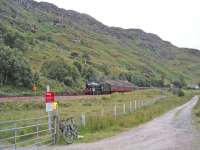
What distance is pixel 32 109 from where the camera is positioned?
169ft

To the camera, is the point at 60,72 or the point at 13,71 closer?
the point at 13,71

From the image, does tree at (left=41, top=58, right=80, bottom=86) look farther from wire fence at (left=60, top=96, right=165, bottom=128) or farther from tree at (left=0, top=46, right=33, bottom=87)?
wire fence at (left=60, top=96, right=165, bottom=128)

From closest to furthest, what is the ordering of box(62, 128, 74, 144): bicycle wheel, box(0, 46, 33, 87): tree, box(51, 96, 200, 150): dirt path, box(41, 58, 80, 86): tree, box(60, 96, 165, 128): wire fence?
box(51, 96, 200, 150): dirt path, box(62, 128, 74, 144): bicycle wheel, box(60, 96, 165, 128): wire fence, box(0, 46, 33, 87): tree, box(41, 58, 80, 86): tree

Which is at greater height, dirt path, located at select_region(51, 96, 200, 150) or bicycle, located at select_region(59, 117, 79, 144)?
bicycle, located at select_region(59, 117, 79, 144)

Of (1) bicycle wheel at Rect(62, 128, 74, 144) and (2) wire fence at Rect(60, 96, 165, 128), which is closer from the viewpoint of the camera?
(1) bicycle wheel at Rect(62, 128, 74, 144)

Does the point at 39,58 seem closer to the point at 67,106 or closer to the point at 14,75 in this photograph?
the point at 14,75

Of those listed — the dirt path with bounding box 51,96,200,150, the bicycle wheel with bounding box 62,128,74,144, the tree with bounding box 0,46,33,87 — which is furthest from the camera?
the tree with bounding box 0,46,33,87

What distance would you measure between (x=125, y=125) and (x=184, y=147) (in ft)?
39.4

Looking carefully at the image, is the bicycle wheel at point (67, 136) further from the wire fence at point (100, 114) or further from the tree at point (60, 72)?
the tree at point (60, 72)

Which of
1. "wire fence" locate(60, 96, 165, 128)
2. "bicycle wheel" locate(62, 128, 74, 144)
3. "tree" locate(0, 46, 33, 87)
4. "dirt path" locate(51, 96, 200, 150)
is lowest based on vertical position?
"dirt path" locate(51, 96, 200, 150)

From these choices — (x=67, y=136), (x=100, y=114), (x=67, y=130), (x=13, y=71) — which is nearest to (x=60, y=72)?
(x=13, y=71)

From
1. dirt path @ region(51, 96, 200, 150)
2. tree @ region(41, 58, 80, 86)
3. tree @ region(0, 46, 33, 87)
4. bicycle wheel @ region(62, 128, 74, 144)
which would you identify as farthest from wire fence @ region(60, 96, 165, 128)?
tree @ region(41, 58, 80, 86)

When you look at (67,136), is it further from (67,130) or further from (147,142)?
(147,142)

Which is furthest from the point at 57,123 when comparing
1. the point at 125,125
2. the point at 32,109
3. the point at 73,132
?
the point at 32,109
